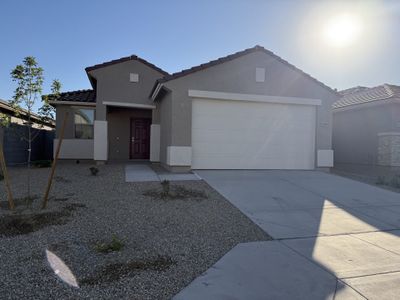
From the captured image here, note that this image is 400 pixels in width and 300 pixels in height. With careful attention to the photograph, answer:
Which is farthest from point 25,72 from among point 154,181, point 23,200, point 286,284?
point 286,284

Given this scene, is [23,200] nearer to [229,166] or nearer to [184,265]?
[184,265]

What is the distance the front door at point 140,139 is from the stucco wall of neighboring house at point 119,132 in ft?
0.93

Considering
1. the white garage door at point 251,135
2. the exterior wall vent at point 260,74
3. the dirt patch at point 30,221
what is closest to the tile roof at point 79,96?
the white garage door at point 251,135

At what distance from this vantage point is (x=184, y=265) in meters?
3.99

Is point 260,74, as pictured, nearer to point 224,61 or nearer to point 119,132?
point 224,61

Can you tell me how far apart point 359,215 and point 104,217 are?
18.2ft

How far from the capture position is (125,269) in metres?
3.79

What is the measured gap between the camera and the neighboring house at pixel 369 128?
516 inches

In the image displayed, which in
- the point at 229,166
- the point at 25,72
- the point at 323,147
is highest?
the point at 25,72

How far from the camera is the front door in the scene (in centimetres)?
1703

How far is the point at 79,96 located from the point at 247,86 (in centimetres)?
962

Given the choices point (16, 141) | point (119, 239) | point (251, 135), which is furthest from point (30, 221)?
point (16, 141)

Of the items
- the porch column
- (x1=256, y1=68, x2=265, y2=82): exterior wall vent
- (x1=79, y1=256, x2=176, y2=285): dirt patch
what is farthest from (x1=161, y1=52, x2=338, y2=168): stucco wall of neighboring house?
(x1=79, y1=256, x2=176, y2=285): dirt patch

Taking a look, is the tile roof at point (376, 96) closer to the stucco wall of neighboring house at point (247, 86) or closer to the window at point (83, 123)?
the stucco wall of neighboring house at point (247, 86)
